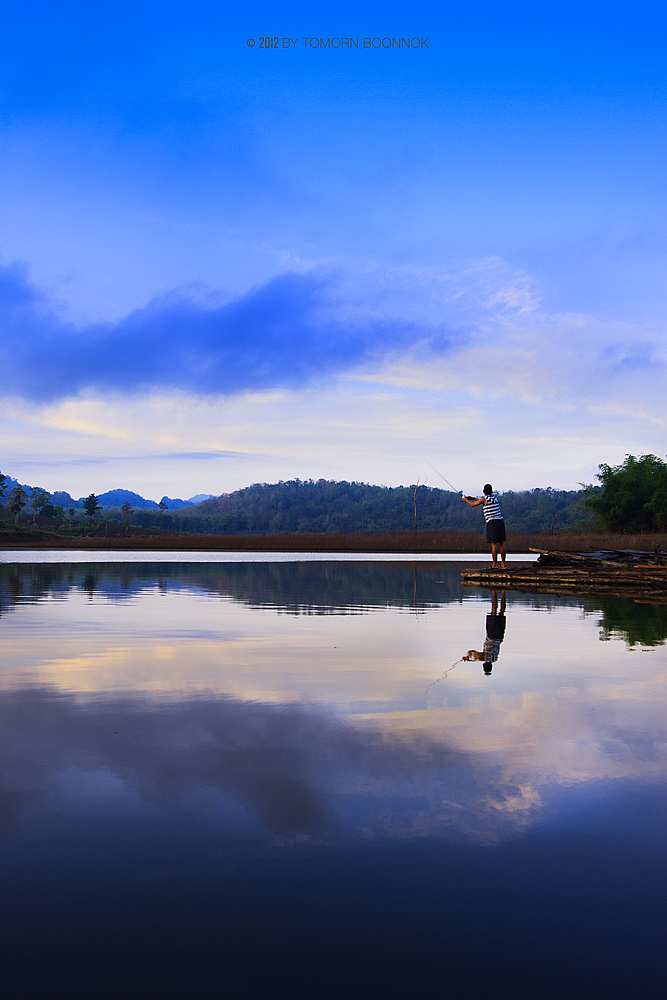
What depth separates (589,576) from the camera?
64.5 ft

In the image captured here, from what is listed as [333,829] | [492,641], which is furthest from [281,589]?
[333,829]

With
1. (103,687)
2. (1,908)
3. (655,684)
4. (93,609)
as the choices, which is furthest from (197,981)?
(93,609)

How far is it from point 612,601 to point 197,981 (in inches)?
617

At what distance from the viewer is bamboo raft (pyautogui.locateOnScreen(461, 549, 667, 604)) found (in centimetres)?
1841

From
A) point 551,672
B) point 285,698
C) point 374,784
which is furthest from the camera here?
point 551,672

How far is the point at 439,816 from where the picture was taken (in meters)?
3.38

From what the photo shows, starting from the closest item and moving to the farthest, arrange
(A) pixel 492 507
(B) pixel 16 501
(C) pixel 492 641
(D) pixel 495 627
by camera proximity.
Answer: (C) pixel 492 641 < (D) pixel 495 627 < (A) pixel 492 507 < (B) pixel 16 501

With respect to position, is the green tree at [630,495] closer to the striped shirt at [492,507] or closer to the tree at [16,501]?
the striped shirt at [492,507]

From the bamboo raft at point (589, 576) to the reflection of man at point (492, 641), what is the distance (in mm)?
6244

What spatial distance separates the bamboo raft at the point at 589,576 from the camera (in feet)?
60.4

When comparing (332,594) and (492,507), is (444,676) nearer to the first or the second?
(332,594)

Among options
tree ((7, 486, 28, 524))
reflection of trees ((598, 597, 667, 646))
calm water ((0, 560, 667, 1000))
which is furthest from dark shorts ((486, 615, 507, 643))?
tree ((7, 486, 28, 524))

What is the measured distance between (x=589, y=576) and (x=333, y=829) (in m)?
18.0

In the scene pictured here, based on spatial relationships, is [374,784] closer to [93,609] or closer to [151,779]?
[151,779]
